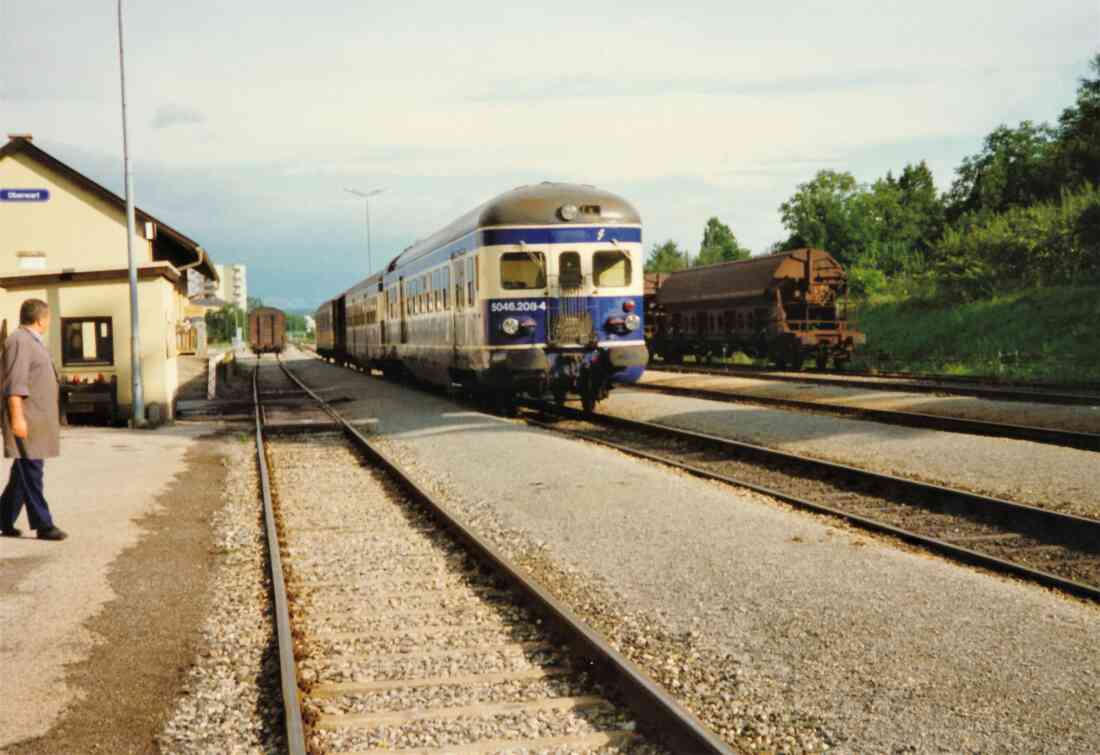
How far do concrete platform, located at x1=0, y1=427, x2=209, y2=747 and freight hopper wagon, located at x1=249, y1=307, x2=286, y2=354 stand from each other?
4823 cm

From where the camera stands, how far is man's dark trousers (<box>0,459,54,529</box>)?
813 cm

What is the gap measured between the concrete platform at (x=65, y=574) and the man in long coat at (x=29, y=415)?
10.3 inches

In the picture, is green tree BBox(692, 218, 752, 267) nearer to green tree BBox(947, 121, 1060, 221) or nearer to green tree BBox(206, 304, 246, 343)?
green tree BBox(947, 121, 1060, 221)

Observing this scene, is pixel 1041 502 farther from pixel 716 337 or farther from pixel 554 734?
pixel 716 337

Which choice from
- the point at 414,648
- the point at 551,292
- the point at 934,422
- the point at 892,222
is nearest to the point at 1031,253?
the point at 934,422

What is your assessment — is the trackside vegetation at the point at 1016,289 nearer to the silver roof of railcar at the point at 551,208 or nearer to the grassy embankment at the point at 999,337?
the grassy embankment at the point at 999,337

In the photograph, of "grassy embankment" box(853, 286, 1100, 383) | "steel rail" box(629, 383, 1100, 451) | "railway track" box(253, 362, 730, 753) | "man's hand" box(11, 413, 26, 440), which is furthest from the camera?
"grassy embankment" box(853, 286, 1100, 383)

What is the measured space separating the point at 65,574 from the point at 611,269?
1101 centimetres

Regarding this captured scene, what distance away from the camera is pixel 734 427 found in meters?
15.4

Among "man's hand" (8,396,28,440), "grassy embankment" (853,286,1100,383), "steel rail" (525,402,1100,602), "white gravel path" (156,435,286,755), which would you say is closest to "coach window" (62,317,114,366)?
"steel rail" (525,402,1100,602)

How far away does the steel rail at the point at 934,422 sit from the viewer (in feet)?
40.5

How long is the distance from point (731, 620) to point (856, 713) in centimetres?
143

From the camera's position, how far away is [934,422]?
14305 millimetres

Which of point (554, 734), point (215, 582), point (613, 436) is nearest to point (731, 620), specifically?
point (554, 734)
